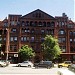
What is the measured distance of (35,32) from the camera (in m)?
84.1

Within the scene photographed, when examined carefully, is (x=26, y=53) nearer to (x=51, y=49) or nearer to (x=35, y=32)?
(x=35, y=32)

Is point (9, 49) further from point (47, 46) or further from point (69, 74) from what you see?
point (69, 74)

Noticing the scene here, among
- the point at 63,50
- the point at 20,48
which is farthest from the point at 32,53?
the point at 63,50

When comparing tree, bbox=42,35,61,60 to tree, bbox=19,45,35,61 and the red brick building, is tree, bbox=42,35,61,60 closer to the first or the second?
tree, bbox=19,45,35,61

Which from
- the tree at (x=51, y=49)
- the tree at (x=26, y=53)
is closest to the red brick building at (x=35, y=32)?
the tree at (x=26, y=53)

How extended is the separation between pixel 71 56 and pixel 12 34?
20.6m

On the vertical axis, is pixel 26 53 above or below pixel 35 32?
below

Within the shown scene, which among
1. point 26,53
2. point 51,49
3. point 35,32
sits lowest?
point 26,53

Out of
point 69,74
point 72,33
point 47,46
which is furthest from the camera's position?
point 72,33

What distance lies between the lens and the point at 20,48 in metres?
82.9

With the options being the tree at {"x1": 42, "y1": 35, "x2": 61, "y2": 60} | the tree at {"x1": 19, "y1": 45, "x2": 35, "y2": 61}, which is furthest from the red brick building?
the tree at {"x1": 42, "y1": 35, "x2": 61, "y2": 60}

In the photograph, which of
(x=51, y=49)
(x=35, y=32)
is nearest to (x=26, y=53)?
(x=35, y=32)

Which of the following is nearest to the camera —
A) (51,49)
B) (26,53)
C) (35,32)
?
(51,49)

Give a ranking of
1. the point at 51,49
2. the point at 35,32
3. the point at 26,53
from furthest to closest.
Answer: the point at 35,32, the point at 26,53, the point at 51,49
